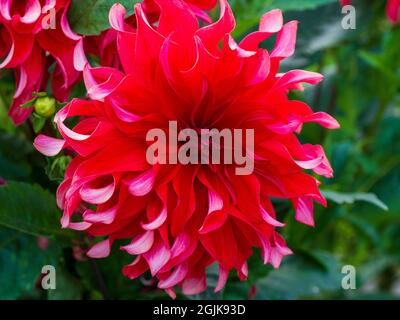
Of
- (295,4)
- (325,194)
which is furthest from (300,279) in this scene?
(295,4)

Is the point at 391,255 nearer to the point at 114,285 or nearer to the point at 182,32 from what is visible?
the point at 114,285

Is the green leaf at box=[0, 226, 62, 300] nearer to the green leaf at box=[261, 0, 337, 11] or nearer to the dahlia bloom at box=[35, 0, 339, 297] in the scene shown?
the dahlia bloom at box=[35, 0, 339, 297]

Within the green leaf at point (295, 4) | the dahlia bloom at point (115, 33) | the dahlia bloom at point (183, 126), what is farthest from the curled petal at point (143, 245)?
the green leaf at point (295, 4)

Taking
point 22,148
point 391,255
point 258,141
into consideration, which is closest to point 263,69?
point 258,141

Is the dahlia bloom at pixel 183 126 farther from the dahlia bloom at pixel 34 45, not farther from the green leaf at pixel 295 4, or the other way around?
the green leaf at pixel 295 4

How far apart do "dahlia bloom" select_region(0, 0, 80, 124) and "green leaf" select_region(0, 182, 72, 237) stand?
0.18 ft

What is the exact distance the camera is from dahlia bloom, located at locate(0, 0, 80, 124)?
42cm

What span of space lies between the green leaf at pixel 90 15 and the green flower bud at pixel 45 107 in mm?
54

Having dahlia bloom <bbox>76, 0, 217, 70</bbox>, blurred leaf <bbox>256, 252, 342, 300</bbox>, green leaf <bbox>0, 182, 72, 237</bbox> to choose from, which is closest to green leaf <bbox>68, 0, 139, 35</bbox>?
dahlia bloom <bbox>76, 0, 217, 70</bbox>

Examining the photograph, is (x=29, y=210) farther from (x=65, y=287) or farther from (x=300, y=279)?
(x=300, y=279)

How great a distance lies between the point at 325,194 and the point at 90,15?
228mm

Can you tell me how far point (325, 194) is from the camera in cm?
54

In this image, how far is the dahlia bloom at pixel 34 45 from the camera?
16.6 inches
